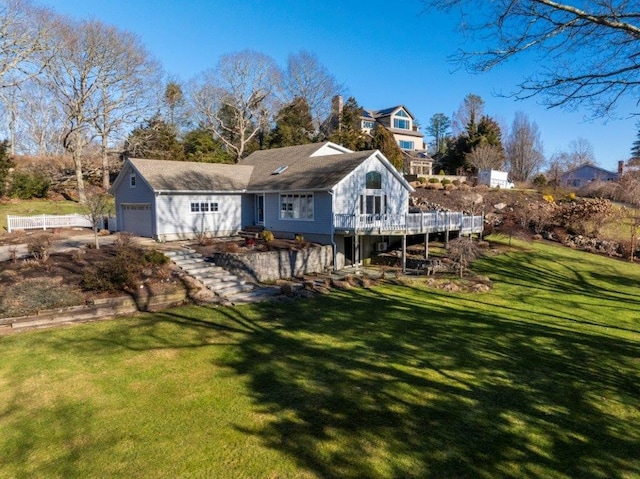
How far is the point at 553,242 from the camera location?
2564cm

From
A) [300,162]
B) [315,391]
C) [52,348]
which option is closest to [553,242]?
[300,162]

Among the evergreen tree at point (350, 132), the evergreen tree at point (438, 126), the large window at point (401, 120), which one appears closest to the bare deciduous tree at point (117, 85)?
the evergreen tree at point (350, 132)

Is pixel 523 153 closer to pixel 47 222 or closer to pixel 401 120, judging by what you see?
pixel 401 120

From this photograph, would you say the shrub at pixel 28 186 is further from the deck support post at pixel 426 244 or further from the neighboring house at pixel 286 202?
the deck support post at pixel 426 244

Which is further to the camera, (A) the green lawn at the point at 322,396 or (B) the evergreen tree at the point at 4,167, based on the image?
(B) the evergreen tree at the point at 4,167

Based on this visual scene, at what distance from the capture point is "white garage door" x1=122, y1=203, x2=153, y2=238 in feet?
70.8

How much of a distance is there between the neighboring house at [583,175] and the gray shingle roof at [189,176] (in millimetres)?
47599

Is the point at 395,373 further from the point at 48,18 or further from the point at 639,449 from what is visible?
the point at 48,18

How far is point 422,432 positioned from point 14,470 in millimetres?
5400

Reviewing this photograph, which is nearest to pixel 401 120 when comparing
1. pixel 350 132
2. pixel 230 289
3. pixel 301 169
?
pixel 350 132

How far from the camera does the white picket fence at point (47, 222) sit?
2439cm

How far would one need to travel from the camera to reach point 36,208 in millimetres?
30266

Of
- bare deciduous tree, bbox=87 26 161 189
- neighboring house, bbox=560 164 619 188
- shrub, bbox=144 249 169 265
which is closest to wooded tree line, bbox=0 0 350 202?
bare deciduous tree, bbox=87 26 161 189

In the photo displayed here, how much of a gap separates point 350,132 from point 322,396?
36.9 metres
